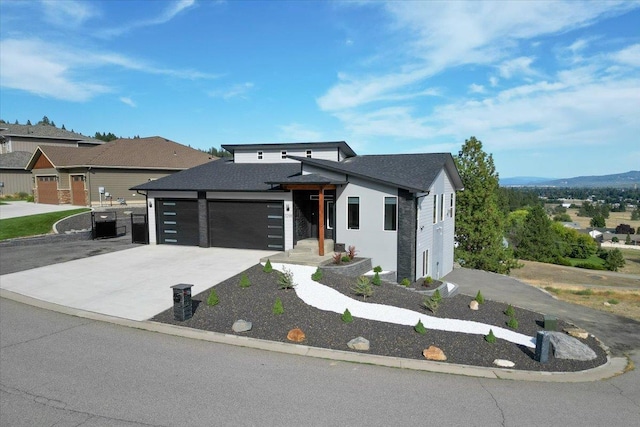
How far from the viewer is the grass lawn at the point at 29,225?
24.8 metres

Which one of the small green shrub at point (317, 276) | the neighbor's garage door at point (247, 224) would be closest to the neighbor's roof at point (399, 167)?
the neighbor's garage door at point (247, 224)

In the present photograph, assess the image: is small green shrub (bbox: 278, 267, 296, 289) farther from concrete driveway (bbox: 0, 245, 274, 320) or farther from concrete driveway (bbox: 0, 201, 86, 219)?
concrete driveway (bbox: 0, 201, 86, 219)

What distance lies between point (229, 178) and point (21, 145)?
48.1 metres

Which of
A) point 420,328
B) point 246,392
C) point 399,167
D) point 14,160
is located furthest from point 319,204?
point 14,160

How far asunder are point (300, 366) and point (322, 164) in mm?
11481

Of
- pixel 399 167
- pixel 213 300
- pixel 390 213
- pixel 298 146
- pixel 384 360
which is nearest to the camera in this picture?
pixel 384 360

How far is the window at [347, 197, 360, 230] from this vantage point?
60.0ft

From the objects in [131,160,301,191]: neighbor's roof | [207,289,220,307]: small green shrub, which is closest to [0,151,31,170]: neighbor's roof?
[131,160,301,191]: neighbor's roof

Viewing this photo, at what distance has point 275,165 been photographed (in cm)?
2430

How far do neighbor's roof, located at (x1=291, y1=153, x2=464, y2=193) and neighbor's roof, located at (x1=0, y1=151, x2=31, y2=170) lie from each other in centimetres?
4614

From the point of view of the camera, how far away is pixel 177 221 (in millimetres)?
22375

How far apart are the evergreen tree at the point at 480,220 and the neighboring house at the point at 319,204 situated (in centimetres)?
720

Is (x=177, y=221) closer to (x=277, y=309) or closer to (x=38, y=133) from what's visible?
(x=277, y=309)

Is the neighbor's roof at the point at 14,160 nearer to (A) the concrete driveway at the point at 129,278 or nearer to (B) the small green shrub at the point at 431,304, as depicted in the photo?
(A) the concrete driveway at the point at 129,278
